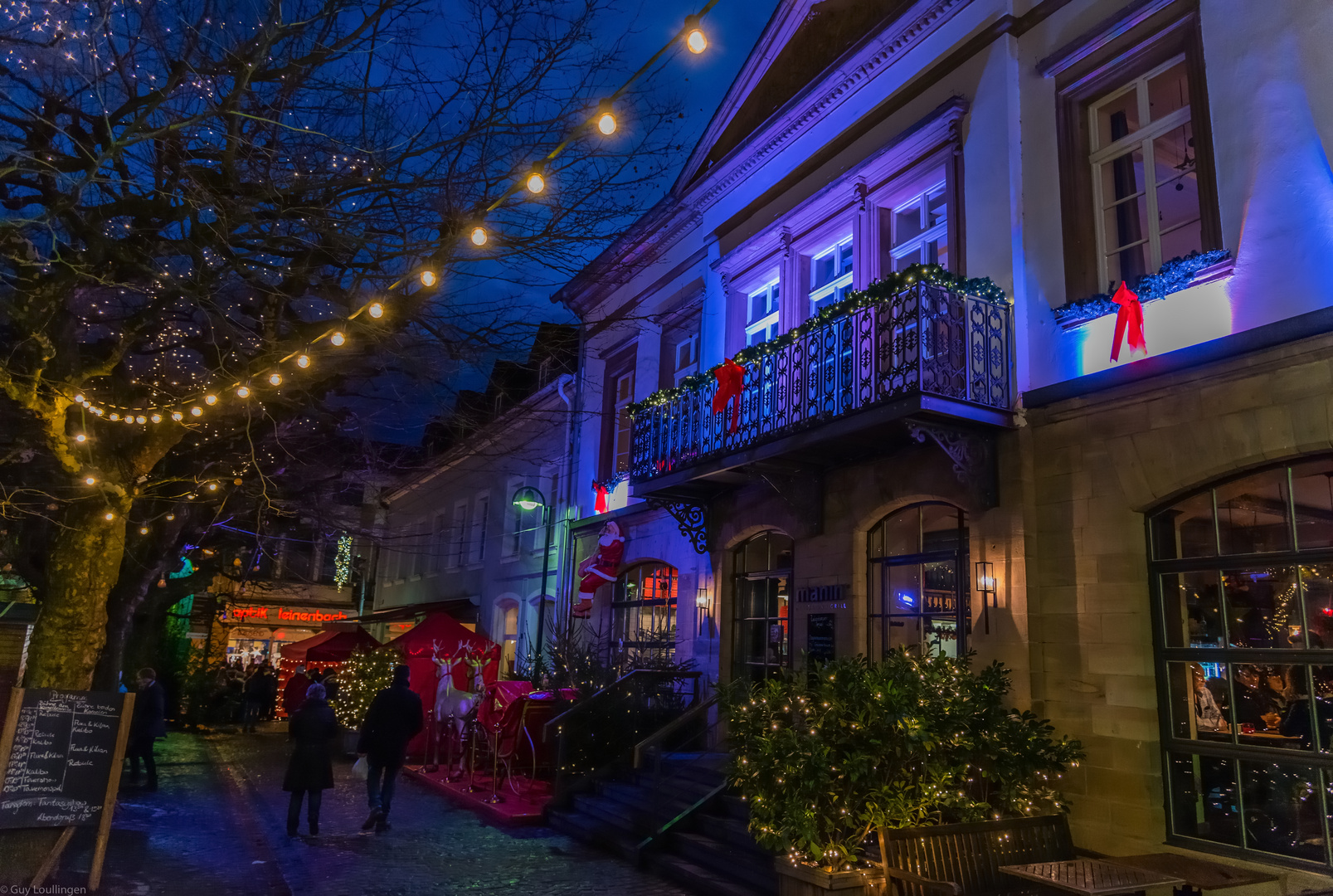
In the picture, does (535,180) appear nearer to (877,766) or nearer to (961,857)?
(877,766)

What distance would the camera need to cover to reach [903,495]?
9641mm

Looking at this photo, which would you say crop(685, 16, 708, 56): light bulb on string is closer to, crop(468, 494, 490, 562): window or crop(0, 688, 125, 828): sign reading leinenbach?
crop(0, 688, 125, 828): sign reading leinenbach

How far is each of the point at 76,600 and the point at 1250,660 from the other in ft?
36.2

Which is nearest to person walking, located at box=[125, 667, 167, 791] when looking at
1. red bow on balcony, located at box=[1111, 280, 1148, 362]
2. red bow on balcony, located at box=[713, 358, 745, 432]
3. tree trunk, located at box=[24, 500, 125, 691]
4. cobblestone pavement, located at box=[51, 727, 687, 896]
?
cobblestone pavement, located at box=[51, 727, 687, 896]

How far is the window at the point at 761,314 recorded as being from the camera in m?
13.2

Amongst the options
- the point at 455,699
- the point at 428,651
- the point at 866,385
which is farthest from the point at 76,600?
the point at 866,385

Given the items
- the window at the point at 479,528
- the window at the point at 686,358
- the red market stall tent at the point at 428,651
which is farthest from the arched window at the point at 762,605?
the window at the point at 479,528

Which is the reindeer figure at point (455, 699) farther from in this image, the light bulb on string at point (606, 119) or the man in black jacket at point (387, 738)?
the light bulb on string at point (606, 119)

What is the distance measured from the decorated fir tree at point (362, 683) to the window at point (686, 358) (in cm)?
787

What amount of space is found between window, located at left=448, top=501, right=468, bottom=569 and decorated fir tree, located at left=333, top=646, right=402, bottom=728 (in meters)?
6.92

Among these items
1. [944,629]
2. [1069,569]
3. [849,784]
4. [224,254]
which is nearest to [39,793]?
[224,254]

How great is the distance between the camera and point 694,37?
18.1ft

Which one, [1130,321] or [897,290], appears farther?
[897,290]

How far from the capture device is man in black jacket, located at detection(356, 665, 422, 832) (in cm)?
1028
